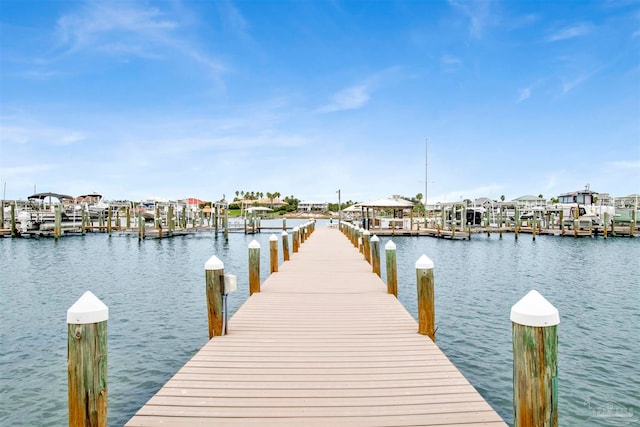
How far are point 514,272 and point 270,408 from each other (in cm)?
1967

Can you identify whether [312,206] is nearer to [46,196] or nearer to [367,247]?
[46,196]

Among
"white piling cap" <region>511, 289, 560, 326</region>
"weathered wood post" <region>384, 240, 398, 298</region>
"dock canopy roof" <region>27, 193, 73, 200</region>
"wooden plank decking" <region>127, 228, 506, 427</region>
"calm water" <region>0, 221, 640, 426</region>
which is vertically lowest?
"calm water" <region>0, 221, 640, 426</region>

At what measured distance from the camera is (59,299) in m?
14.7

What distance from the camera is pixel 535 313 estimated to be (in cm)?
310

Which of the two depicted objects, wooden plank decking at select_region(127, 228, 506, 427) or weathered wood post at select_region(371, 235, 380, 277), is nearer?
wooden plank decking at select_region(127, 228, 506, 427)

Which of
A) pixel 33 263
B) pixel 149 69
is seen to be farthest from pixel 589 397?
pixel 149 69

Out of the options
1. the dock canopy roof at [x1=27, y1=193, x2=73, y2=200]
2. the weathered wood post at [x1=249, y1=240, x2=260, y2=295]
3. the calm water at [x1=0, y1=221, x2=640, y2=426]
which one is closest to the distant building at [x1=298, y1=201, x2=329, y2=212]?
Result: the dock canopy roof at [x1=27, y1=193, x2=73, y2=200]

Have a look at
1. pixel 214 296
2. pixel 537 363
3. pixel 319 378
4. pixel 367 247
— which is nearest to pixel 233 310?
pixel 214 296

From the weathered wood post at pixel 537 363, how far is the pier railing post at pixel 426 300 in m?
3.42

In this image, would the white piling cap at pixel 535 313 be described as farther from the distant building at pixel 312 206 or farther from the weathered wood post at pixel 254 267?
the distant building at pixel 312 206

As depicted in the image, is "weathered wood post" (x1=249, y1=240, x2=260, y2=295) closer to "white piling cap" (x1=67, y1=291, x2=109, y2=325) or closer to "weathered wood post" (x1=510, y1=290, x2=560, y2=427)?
"white piling cap" (x1=67, y1=291, x2=109, y2=325)

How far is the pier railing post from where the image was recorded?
6.58 metres

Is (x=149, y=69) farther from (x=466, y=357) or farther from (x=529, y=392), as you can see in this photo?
(x=529, y=392)

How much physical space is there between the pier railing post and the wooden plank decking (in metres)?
0.27
